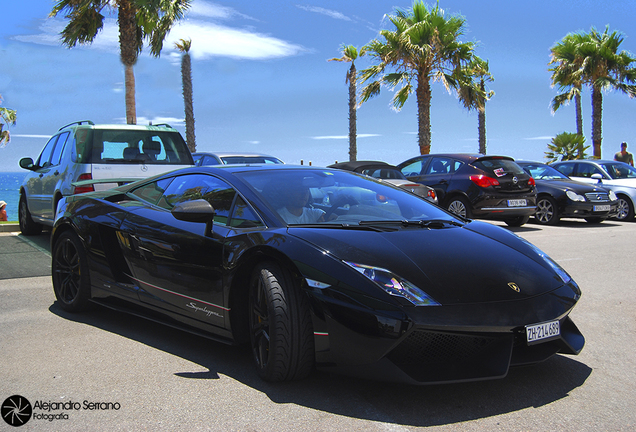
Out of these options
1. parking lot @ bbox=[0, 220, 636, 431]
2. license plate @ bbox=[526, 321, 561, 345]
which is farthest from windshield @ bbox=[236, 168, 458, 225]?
license plate @ bbox=[526, 321, 561, 345]

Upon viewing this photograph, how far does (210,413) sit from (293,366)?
1.57 feet

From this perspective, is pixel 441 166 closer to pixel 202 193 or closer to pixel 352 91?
pixel 202 193

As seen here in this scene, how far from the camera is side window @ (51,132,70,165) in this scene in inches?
340

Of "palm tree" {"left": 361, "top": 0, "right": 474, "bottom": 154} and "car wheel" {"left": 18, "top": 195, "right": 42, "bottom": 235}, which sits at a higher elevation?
"palm tree" {"left": 361, "top": 0, "right": 474, "bottom": 154}

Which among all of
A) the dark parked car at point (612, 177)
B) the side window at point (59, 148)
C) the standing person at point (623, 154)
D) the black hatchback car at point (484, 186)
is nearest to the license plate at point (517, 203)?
the black hatchback car at point (484, 186)

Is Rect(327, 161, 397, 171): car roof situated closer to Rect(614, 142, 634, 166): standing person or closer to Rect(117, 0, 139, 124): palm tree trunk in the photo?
Rect(117, 0, 139, 124): palm tree trunk

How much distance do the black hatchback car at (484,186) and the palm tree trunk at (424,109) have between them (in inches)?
421

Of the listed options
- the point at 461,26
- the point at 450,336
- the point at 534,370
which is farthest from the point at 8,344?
the point at 461,26

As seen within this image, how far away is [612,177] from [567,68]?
1743 centimetres

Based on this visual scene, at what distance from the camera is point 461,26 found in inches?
877

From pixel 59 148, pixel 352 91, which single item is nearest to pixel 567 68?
pixel 352 91

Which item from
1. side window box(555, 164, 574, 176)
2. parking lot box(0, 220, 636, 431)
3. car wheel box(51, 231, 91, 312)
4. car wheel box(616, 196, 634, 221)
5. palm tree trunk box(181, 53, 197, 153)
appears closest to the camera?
parking lot box(0, 220, 636, 431)

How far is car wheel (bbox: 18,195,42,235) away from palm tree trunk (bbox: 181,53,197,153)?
16080mm

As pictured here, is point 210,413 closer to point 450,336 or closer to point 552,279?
point 450,336
